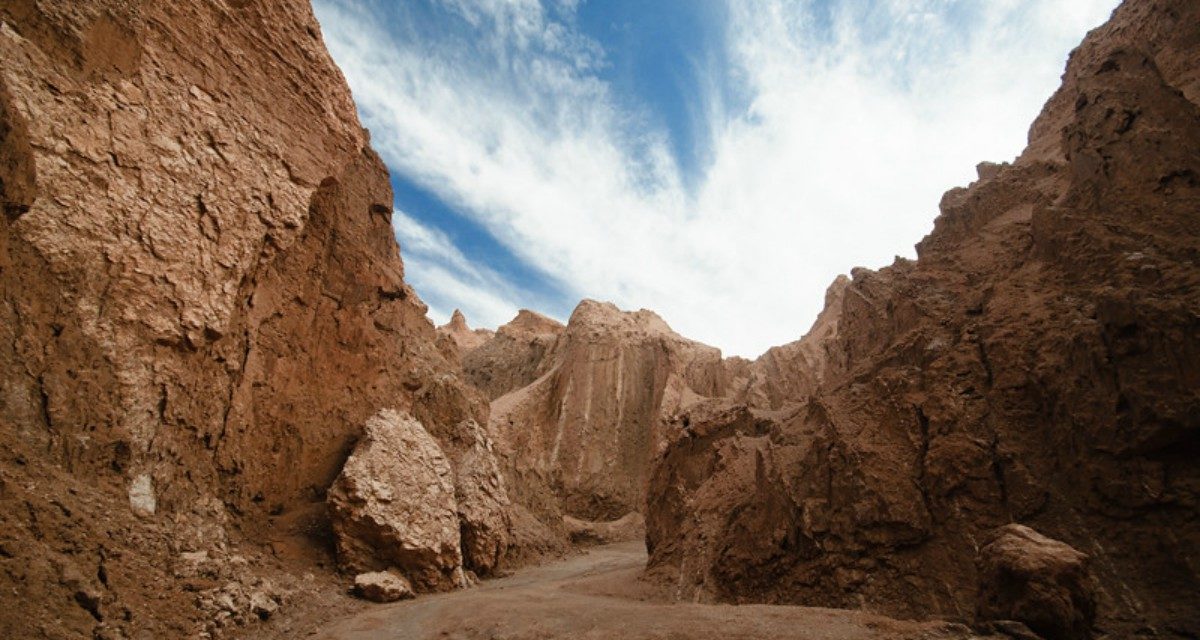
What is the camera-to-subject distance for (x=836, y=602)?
32.5 feet

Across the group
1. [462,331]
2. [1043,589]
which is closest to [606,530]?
[1043,589]

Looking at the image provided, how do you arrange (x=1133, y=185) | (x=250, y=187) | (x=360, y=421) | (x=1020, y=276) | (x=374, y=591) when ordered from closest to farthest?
1. (x=1133, y=185)
2. (x=1020, y=276)
3. (x=374, y=591)
4. (x=250, y=187)
5. (x=360, y=421)

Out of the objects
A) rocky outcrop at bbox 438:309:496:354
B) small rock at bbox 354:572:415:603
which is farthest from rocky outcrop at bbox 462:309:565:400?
small rock at bbox 354:572:415:603

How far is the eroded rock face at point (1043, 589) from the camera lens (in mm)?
5762

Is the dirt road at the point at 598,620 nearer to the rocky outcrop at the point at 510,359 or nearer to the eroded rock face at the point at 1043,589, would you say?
the eroded rock face at the point at 1043,589

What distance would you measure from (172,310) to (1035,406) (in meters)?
17.3

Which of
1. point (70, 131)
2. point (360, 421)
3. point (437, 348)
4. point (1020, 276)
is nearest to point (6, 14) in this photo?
point (70, 131)

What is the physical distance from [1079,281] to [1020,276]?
135 centimetres

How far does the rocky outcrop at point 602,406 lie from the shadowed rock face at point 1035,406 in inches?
968

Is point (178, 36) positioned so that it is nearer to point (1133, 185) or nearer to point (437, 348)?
point (437, 348)

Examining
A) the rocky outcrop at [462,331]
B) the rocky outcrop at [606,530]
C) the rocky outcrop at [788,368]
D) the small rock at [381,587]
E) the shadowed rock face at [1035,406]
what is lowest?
the small rock at [381,587]

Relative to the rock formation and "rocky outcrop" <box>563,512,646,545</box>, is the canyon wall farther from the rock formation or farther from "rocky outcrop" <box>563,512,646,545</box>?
the rock formation

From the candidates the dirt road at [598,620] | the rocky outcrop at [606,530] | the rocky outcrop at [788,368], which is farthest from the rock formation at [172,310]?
the rocky outcrop at [788,368]

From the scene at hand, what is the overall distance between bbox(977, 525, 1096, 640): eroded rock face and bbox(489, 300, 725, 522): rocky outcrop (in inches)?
1165
